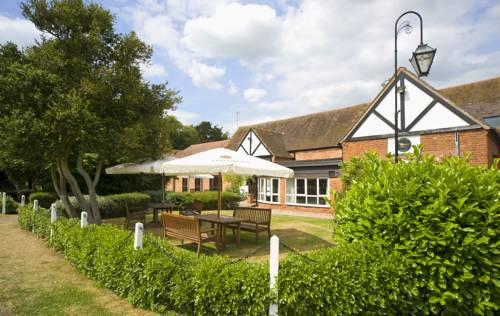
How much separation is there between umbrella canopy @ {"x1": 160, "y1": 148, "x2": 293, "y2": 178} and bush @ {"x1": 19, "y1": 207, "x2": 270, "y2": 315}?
2.34 metres

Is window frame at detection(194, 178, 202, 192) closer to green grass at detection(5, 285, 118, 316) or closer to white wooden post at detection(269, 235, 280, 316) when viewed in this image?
green grass at detection(5, 285, 118, 316)

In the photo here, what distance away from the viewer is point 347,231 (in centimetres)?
509

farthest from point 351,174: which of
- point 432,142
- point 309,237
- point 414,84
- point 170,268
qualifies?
point 414,84

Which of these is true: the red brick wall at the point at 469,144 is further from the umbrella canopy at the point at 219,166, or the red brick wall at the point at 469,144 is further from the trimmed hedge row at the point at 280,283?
the trimmed hedge row at the point at 280,283

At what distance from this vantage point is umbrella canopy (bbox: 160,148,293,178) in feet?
24.9

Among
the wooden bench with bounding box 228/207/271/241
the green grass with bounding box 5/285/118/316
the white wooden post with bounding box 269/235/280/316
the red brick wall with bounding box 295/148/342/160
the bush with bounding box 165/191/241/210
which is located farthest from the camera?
the red brick wall with bounding box 295/148/342/160

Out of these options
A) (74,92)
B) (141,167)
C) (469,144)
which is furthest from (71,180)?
(469,144)

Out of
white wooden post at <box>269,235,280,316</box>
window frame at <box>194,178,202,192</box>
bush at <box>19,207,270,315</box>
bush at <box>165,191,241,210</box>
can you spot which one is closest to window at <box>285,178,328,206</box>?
bush at <box>165,191,241,210</box>

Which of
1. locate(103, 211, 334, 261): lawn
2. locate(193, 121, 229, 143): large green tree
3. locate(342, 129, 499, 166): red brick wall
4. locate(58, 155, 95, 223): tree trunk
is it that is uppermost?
locate(193, 121, 229, 143): large green tree

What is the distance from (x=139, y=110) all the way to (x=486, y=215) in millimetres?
10456

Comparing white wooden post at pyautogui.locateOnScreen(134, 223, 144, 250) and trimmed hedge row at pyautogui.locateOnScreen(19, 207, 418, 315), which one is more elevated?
white wooden post at pyautogui.locateOnScreen(134, 223, 144, 250)

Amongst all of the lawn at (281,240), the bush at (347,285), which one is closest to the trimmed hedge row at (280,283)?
the bush at (347,285)

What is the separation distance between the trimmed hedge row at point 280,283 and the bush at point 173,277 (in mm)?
12

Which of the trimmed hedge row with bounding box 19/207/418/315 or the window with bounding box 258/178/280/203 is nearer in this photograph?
the trimmed hedge row with bounding box 19/207/418/315
